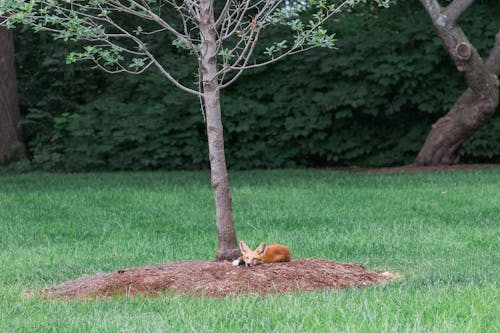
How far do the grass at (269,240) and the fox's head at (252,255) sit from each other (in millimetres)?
822

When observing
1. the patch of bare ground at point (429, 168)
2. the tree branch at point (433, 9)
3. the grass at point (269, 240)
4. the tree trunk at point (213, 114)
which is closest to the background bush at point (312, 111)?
the patch of bare ground at point (429, 168)

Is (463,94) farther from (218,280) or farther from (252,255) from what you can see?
(218,280)

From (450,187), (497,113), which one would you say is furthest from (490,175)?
(497,113)

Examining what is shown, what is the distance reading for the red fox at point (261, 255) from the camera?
608 centimetres

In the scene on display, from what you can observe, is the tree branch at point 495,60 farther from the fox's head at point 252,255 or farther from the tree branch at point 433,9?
the fox's head at point 252,255

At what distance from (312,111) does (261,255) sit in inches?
406

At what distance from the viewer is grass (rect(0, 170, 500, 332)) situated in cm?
467

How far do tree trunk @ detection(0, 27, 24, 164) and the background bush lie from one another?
72 centimetres

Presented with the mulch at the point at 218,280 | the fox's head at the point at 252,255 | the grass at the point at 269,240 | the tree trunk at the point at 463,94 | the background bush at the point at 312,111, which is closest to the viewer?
the grass at the point at 269,240

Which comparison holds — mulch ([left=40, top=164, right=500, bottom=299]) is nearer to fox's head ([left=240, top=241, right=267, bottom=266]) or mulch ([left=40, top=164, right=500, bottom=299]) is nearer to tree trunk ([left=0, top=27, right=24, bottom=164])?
fox's head ([left=240, top=241, right=267, bottom=266])

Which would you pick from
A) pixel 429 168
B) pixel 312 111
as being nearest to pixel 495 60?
pixel 429 168

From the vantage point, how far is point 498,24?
16156mm

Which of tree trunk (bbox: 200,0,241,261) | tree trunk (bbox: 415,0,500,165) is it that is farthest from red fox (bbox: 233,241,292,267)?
tree trunk (bbox: 415,0,500,165)

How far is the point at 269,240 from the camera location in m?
8.35
